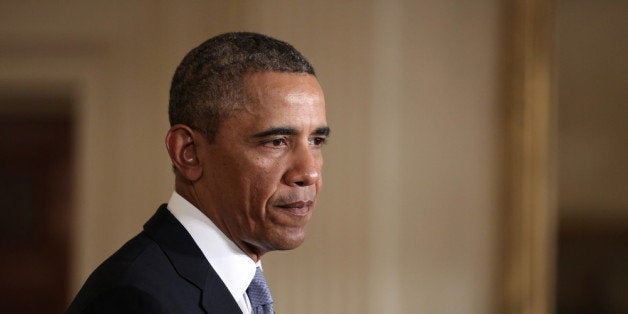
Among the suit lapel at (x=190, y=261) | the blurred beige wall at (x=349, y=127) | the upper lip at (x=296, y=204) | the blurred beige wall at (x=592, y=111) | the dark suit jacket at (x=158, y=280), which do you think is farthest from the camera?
the blurred beige wall at (x=592, y=111)

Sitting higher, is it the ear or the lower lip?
the ear

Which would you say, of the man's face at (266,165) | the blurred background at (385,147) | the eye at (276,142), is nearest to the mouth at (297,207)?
the man's face at (266,165)

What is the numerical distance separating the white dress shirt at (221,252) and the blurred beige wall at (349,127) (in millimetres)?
2953

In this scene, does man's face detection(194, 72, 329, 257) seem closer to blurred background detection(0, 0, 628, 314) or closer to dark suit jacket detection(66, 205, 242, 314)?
dark suit jacket detection(66, 205, 242, 314)

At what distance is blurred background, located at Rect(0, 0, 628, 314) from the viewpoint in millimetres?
4523

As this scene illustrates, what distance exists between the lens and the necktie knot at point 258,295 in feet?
5.13

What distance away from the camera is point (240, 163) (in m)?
1.53

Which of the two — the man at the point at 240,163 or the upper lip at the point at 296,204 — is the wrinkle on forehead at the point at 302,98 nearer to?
the man at the point at 240,163

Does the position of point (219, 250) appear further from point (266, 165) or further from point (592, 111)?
point (592, 111)

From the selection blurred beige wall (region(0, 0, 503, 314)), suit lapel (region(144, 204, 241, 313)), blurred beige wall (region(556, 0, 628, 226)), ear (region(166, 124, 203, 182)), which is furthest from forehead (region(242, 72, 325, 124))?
blurred beige wall (region(556, 0, 628, 226))

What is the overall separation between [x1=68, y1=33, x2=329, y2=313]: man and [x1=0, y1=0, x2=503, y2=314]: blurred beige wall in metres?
2.94

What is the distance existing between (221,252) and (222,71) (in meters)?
0.33

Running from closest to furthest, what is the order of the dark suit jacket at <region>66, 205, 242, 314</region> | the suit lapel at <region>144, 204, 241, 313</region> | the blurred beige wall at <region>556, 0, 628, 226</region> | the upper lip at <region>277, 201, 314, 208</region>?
the dark suit jacket at <region>66, 205, 242, 314</region>, the suit lapel at <region>144, 204, 241, 313</region>, the upper lip at <region>277, 201, 314, 208</region>, the blurred beige wall at <region>556, 0, 628, 226</region>

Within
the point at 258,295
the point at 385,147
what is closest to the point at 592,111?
the point at 385,147
